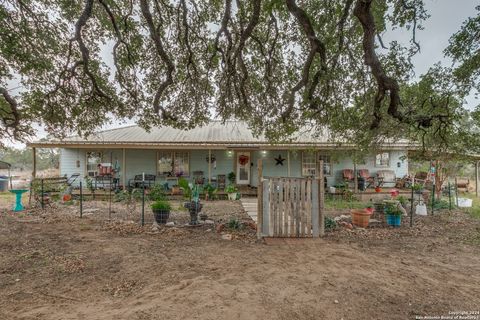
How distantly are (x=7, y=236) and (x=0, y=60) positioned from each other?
4255mm

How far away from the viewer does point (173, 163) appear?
1433 centimetres

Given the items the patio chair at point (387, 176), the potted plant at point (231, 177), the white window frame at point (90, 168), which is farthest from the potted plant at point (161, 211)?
the patio chair at point (387, 176)

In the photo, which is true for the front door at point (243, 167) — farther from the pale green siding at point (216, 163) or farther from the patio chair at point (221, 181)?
the patio chair at point (221, 181)

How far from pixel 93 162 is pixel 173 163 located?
436 centimetres

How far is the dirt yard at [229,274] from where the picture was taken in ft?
9.64

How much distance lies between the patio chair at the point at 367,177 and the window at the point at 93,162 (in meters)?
14.3

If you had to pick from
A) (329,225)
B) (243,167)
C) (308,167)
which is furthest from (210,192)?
(329,225)

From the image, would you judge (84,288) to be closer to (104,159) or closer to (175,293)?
(175,293)

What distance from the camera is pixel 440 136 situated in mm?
7094

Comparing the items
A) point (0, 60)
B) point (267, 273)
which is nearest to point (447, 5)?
point (267, 273)

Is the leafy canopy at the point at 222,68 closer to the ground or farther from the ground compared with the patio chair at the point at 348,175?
farther from the ground

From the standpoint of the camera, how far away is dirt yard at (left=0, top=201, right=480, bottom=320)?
9.64 ft

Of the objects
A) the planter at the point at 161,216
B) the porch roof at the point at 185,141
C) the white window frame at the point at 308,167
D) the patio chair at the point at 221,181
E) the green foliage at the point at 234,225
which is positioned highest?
the porch roof at the point at 185,141

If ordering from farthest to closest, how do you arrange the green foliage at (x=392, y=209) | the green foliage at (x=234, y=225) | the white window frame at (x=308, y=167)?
the white window frame at (x=308, y=167), the green foliage at (x=392, y=209), the green foliage at (x=234, y=225)
